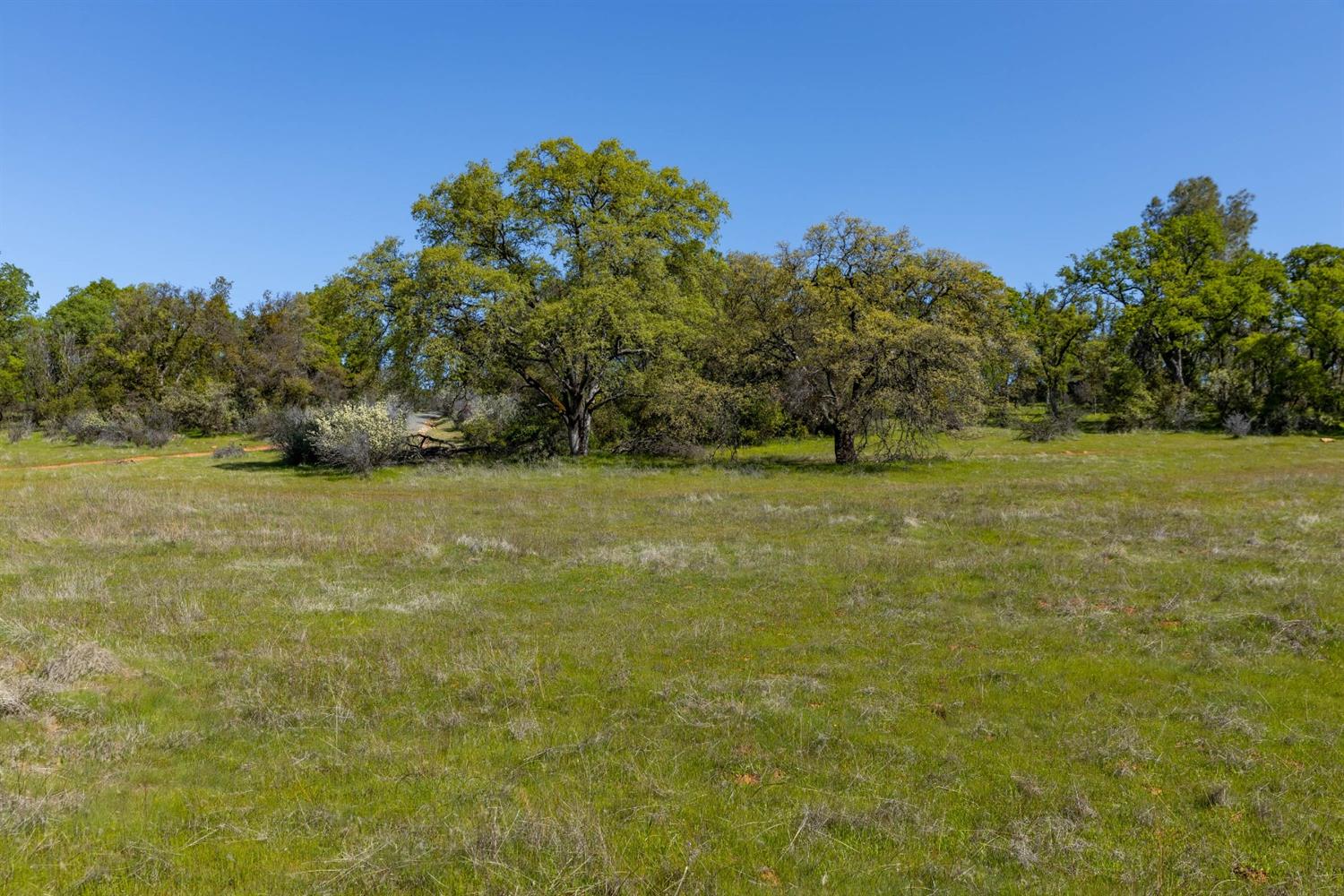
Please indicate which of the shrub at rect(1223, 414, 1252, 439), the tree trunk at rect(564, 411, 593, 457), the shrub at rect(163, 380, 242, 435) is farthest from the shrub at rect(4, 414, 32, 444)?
the shrub at rect(1223, 414, 1252, 439)

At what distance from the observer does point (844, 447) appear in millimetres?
36656

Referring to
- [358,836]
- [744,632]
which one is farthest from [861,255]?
[358,836]

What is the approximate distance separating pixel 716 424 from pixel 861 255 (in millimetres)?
11000

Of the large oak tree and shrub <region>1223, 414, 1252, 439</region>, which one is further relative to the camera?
shrub <region>1223, 414, 1252, 439</region>

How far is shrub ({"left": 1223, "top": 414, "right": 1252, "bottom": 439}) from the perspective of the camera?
49.7 metres

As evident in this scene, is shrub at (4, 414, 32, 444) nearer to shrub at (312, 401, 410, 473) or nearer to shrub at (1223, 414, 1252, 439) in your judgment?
shrub at (312, 401, 410, 473)

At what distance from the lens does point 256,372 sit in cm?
6366

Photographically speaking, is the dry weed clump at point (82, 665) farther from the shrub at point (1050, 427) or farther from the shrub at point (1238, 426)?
the shrub at point (1238, 426)

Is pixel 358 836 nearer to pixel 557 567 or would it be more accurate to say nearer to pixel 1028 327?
pixel 557 567

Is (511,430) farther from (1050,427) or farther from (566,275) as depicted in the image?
(1050,427)

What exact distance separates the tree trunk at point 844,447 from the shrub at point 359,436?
22087 millimetres

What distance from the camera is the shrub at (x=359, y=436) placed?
33.9 m

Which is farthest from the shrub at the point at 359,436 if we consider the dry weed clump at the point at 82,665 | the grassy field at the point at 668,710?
the dry weed clump at the point at 82,665

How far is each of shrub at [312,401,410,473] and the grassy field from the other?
1471cm
